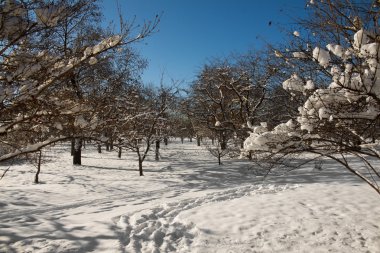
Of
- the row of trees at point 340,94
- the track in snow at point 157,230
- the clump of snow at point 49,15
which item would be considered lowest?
the track in snow at point 157,230

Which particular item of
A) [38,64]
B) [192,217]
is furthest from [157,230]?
[38,64]

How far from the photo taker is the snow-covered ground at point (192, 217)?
566 cm

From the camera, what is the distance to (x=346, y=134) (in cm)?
438

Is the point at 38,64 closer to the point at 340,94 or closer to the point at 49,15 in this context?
the point at 49,15

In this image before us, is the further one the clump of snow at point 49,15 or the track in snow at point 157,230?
the track in snow at point 157,230

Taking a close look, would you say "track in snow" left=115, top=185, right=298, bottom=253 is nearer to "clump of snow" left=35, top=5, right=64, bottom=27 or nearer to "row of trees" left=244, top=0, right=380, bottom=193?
"row of trees" left=244, top=0, right=380, bottom=193

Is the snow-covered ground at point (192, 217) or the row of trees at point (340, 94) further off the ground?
the row of trees at point (340, 94)

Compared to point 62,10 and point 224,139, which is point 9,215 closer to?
point 62,10

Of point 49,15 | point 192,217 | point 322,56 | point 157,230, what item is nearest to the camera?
point 322,56

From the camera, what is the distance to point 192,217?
715 centimetres

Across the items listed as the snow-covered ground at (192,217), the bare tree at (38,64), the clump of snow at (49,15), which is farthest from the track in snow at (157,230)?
the clump of snow at (49,15)

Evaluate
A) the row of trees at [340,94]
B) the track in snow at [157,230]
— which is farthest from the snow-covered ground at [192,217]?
the row of trees at [340,94]

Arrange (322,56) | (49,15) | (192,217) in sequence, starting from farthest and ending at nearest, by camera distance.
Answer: (192,217)
(49,15)
(322,56)

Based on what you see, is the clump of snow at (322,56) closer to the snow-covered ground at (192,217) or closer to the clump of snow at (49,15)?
the clump of snow at (49,15)
